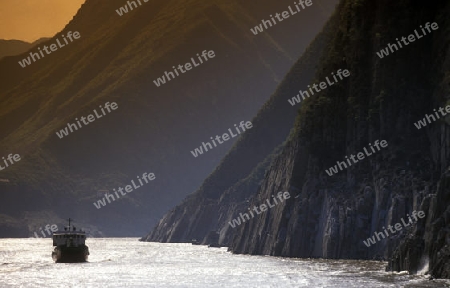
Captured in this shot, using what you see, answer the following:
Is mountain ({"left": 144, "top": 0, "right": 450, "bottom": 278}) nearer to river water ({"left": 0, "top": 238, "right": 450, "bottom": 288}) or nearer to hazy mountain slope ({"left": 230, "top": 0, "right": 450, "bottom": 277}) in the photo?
hazy mountain slope ({"left": 230, "top": 0, "right": 450, "bottom": 277})

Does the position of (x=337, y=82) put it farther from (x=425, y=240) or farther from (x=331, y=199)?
(x=425, y=240)

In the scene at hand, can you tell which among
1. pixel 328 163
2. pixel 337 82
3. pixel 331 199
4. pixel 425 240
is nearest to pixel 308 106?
pixel 337 82

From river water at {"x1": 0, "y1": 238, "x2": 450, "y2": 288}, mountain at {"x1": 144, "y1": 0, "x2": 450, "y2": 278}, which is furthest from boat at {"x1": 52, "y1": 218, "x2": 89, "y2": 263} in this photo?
mountain at {"x1": 144, "y1": 0, "x2": 450, "y2": 278}

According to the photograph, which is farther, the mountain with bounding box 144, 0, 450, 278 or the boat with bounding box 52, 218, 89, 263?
the boat with bounding box 52, 218, 89, 263

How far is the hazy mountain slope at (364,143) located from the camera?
151m

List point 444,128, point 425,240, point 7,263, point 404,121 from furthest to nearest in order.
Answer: point 7,263, point 404,121, point 444,128, point 425,240

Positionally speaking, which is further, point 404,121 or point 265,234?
point 265,234

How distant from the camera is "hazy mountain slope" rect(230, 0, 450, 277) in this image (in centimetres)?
15125

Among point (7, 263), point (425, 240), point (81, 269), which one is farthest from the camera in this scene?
point (7, 263)

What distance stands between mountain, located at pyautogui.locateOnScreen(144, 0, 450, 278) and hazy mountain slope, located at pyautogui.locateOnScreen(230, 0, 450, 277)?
0.18 m

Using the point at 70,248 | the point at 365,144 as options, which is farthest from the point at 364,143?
the point at 70,248

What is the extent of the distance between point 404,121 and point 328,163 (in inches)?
616

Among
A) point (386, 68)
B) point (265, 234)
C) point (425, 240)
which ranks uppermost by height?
point (386, 68)

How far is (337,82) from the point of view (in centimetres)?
18550
